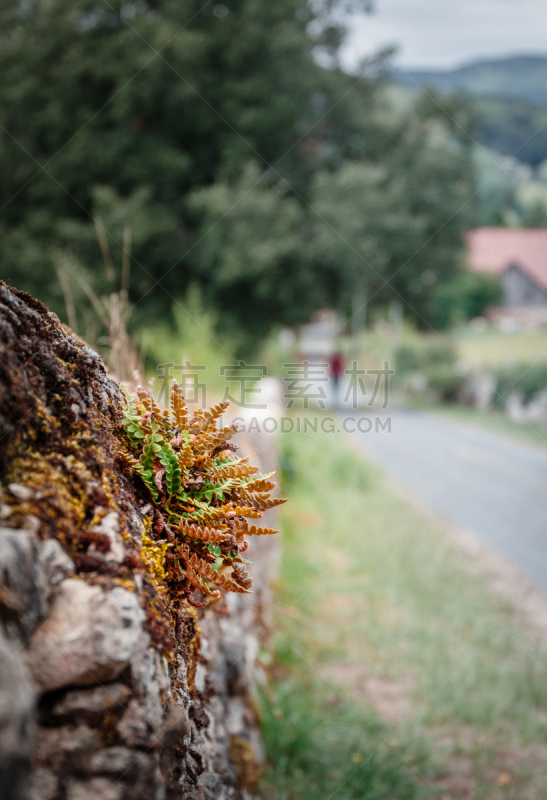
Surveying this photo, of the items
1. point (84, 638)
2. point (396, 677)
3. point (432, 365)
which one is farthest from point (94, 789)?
point (432, 365)

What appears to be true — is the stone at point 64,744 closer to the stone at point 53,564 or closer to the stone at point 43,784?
the stone at point 43,784

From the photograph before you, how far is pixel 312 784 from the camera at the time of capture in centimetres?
240

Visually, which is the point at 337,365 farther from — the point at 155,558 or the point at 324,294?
the point at 155,558

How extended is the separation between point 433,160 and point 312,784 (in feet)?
57.1

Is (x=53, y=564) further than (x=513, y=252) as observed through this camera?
No

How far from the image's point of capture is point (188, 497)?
131 centimetres

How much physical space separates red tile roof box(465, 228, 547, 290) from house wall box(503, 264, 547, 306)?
1.31ft

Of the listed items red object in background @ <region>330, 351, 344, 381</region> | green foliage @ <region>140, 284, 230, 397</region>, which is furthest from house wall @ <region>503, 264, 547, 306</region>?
green foliage @ <region>140, 284, 230, 397</region>

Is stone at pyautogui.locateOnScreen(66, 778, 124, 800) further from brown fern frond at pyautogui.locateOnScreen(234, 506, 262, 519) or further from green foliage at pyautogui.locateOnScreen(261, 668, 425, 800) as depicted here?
green foliage at pyautogui.locateOnScreen(261, 668, 425, 800)

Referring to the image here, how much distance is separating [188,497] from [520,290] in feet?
156

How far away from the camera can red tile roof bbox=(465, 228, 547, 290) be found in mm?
43281

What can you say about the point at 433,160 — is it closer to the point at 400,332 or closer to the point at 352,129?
the point at 352,129

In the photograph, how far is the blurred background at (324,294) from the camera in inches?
117

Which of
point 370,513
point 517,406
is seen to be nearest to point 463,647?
point 370,513
